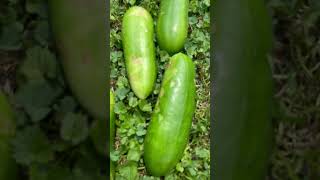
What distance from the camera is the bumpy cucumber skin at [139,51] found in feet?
5.70

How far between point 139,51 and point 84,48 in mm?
162

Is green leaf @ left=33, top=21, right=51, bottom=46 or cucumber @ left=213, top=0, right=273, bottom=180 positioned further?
green leaf @ left=33, top=21, right=51, bottom=46

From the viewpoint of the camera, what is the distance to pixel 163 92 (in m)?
1.71

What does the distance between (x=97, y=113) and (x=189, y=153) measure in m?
0.30

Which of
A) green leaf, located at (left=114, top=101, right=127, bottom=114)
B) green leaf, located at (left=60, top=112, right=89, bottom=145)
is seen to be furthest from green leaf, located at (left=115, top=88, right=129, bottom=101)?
green leaf, located at (left=60, top=112, right=89, bottom=145)

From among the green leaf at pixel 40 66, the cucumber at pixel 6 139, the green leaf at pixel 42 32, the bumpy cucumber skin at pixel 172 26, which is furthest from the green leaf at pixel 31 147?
the bumpy cucumber skin at pixel 172 26

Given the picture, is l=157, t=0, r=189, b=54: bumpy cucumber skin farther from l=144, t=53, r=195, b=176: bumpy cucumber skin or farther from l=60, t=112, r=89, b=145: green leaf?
l=60, t=112, r=89, b=145: green leaf

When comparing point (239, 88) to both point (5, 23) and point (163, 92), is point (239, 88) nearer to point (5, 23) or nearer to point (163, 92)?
point (163, 92)

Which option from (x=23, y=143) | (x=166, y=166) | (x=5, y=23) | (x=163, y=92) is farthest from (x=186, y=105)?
(x=5, y=23)

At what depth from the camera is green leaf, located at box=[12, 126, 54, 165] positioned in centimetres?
168

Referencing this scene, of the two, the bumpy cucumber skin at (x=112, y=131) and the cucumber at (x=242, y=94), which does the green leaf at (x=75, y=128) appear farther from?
the cucumber at (x=242, y=94)

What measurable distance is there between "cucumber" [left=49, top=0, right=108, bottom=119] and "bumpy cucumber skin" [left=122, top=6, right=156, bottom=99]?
0.28 feet

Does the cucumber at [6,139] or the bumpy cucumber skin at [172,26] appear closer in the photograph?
the cucumber at [6,139]

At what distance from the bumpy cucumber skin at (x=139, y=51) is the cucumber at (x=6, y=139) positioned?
363mm
